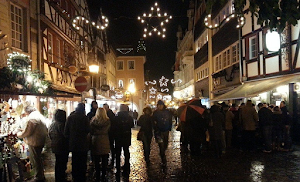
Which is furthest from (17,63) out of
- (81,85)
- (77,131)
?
(77,131)

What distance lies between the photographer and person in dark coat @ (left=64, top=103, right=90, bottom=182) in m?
7.84

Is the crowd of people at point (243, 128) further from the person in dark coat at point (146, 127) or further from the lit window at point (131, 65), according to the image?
the lit window at point (131, 65)

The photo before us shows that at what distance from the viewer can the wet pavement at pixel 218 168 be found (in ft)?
28.6

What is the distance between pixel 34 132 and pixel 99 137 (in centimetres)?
163

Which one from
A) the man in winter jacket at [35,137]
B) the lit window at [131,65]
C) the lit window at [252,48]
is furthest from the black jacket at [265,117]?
the lit window at [131,65]

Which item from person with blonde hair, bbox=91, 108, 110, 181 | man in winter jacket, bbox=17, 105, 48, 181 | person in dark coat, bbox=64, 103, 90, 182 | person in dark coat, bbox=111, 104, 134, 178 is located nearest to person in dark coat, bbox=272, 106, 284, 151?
person in dark coat, bbox=111, 104, 134, 178

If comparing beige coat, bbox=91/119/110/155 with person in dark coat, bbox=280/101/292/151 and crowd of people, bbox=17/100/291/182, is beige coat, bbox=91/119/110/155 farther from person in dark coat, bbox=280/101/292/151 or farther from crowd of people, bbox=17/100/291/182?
person in dark coat, bbox=280/101/292/151

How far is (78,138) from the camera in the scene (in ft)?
25.8

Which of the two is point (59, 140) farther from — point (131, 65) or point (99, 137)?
point (131, 65)

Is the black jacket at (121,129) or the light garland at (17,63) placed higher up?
the light garland at (17,63)

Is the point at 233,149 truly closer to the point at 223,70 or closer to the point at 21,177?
the point at 21,177

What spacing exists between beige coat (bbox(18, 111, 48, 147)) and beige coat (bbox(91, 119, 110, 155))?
51.8 inches

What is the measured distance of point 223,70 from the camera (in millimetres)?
24984

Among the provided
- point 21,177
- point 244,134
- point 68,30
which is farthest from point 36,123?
point 68,30
